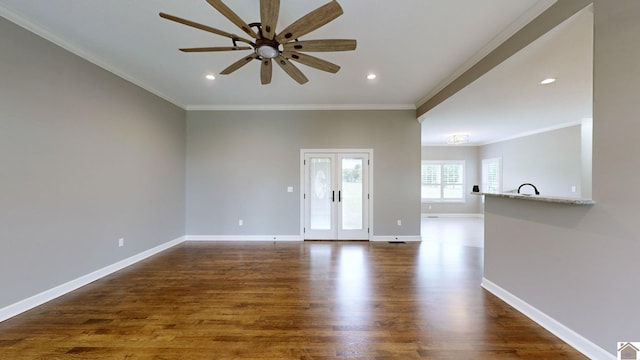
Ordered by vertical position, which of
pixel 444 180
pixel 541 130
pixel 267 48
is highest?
pixel 541 130

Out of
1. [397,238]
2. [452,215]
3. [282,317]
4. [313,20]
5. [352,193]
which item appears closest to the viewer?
[313,20]

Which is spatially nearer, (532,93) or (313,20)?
(313,20)

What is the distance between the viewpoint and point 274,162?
5184 millimetres

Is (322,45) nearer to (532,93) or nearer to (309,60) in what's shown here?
(309,60)

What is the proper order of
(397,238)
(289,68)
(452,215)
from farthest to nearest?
(452,215) → (397,238) → (289,68)

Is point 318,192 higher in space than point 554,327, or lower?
higher

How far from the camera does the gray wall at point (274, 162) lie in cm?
514

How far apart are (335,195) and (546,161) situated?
5.98m

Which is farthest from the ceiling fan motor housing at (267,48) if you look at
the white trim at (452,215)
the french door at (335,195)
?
the white trim at (452,215)

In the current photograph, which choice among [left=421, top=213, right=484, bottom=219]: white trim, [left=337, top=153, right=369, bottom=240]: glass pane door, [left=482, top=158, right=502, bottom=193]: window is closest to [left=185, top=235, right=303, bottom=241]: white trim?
[left=337, top=153, right=369, bottom=240]: glass pane door

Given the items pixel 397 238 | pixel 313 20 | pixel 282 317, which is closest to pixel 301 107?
pixel 313 20

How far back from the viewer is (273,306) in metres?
2.50

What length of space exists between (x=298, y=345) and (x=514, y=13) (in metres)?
3.55

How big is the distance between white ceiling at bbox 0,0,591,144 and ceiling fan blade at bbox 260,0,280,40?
0.46 metres
